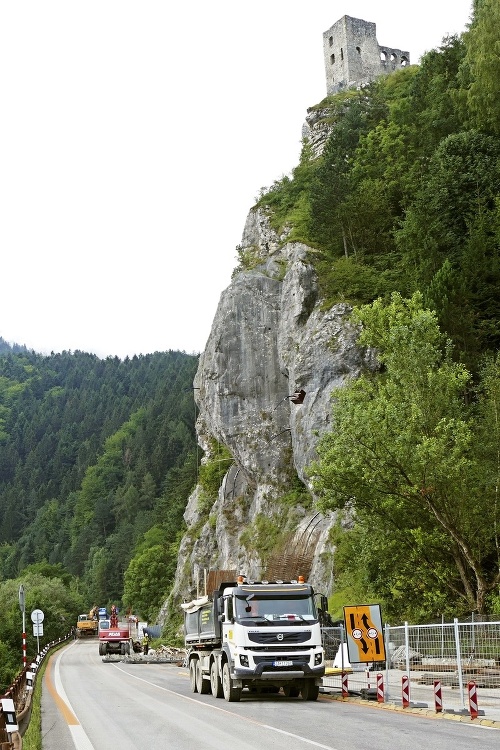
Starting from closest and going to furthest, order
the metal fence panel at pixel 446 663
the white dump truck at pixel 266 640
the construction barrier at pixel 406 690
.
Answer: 1. the metal fence panel at pixel 446 663
2. the construction barrier at pixel 406 690
3. the white dump truck at pixel 266 640

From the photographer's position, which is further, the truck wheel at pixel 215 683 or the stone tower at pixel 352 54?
the stone tower at pixel 352 54

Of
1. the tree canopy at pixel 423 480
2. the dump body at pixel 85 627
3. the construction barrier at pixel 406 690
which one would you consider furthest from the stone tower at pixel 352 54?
the construction barrier at pixel 406 690

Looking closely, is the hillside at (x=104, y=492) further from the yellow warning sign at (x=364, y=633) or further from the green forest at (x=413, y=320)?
the yellow warning sign at (x=364, y=633)

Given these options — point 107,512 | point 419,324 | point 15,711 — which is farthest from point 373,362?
point 107,512

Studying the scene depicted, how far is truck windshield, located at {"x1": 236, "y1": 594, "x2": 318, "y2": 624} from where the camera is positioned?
19141 mm

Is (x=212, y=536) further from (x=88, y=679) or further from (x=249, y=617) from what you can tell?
(x=249, y=617)

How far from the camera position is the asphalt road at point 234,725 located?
1132cm

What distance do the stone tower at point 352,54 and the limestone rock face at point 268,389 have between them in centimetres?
2617

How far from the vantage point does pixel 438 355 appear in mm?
30625

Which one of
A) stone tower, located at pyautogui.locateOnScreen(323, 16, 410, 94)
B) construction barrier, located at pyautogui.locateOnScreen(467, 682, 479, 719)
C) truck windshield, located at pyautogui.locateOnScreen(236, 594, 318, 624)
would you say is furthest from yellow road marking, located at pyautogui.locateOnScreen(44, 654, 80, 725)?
stone tower, located at pyautogui.locateOnScreen(323, 16, 410, 94)

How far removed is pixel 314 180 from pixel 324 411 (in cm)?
1756

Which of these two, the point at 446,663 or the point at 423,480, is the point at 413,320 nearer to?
the point at 423,480

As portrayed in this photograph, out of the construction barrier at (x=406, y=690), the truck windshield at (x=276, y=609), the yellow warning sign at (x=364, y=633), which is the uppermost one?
the truck windshield at (x=276, y=609)

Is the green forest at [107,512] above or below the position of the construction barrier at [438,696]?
above
